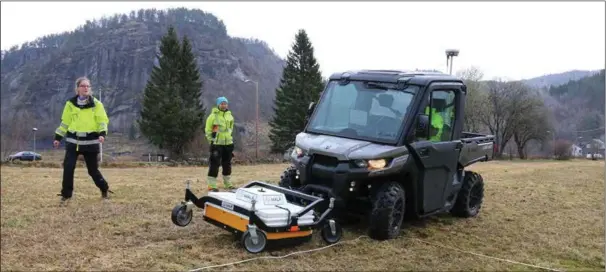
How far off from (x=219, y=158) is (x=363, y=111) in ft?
12.3

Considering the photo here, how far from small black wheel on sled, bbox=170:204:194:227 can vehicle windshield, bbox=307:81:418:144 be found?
216 cm

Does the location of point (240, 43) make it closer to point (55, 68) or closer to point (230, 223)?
point (55, 68)

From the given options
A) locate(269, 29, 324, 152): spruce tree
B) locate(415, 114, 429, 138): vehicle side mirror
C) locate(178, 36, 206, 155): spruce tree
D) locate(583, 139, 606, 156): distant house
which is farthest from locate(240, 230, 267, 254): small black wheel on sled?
locate(583, 139, 606, 156): distant house

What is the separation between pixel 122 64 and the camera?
152250mm

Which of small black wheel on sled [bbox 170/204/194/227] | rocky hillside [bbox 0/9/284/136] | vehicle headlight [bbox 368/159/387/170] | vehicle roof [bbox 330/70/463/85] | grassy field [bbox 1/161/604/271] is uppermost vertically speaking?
rocky hillside [bbox 0/9/284/136]

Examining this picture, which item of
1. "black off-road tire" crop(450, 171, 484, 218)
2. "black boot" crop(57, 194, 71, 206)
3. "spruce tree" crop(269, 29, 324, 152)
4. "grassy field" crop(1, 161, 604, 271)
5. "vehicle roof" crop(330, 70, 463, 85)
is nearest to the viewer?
"grassy field" crop(1, 161, 604, 271)

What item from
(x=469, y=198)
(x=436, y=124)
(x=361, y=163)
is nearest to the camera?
(x=361, y=163)

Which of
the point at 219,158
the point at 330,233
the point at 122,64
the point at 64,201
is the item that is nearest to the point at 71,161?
the point at 64,201

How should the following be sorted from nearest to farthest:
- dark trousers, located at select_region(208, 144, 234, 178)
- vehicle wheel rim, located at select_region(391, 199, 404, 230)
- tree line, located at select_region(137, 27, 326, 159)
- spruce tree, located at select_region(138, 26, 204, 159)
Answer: vehicle wheel rim, located at select_region(391, 199, 404, 230) → dark trousers, located at select_region(208, 144, 234, 178) → spruce tree, located at select_region(138, 26, 204, 159) → tree line, located at select_region(137, 27, 326, 159)

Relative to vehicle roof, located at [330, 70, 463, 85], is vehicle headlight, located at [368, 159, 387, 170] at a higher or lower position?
lower

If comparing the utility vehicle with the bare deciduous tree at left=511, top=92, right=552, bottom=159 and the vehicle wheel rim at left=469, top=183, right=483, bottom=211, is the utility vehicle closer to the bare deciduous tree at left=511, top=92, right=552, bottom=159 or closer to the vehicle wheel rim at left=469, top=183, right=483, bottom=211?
the vehicle wheel rim at left=469, top=183, right=483, bottom=211

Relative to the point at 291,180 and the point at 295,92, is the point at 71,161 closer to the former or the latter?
the point at 291,180

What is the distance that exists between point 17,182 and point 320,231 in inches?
292

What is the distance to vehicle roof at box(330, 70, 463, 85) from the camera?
7.09 metres
